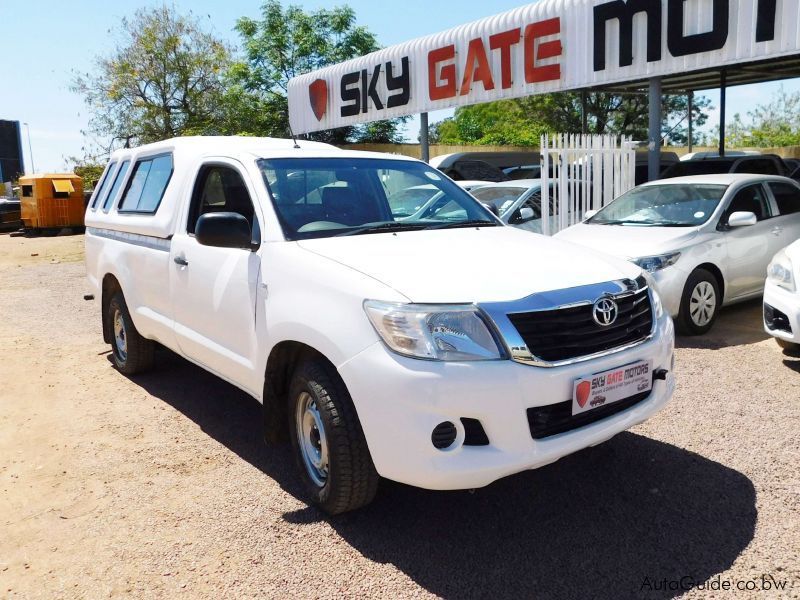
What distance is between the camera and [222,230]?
3.55 m

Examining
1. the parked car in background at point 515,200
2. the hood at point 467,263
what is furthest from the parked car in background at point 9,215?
the hood at point 467,263

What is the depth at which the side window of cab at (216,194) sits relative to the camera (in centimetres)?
445

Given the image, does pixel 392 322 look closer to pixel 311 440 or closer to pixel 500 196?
pixel 311 440

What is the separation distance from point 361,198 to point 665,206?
4538mm

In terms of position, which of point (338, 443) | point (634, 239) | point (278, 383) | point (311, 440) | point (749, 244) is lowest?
point (311, 440)

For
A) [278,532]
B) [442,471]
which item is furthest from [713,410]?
[278,532]

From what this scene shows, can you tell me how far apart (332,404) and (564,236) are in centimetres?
507

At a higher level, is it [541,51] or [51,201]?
[541,51]

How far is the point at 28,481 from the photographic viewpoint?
13.0 feet

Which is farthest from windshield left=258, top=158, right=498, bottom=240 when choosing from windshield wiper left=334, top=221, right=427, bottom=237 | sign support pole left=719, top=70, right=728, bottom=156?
sign support pole left=719, top=70, right=728, bottom=156

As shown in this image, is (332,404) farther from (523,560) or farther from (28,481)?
(28,481)

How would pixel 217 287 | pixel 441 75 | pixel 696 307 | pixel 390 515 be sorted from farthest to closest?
pixel 441 75
pixel 696 307
pixel 217 287
pixel 390 515

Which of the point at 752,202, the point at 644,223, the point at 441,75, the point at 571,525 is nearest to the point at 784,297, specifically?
the point at 644,223

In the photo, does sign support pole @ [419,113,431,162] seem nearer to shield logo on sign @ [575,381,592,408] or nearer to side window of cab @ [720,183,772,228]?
side window of cab @ [720,183,772,228]
